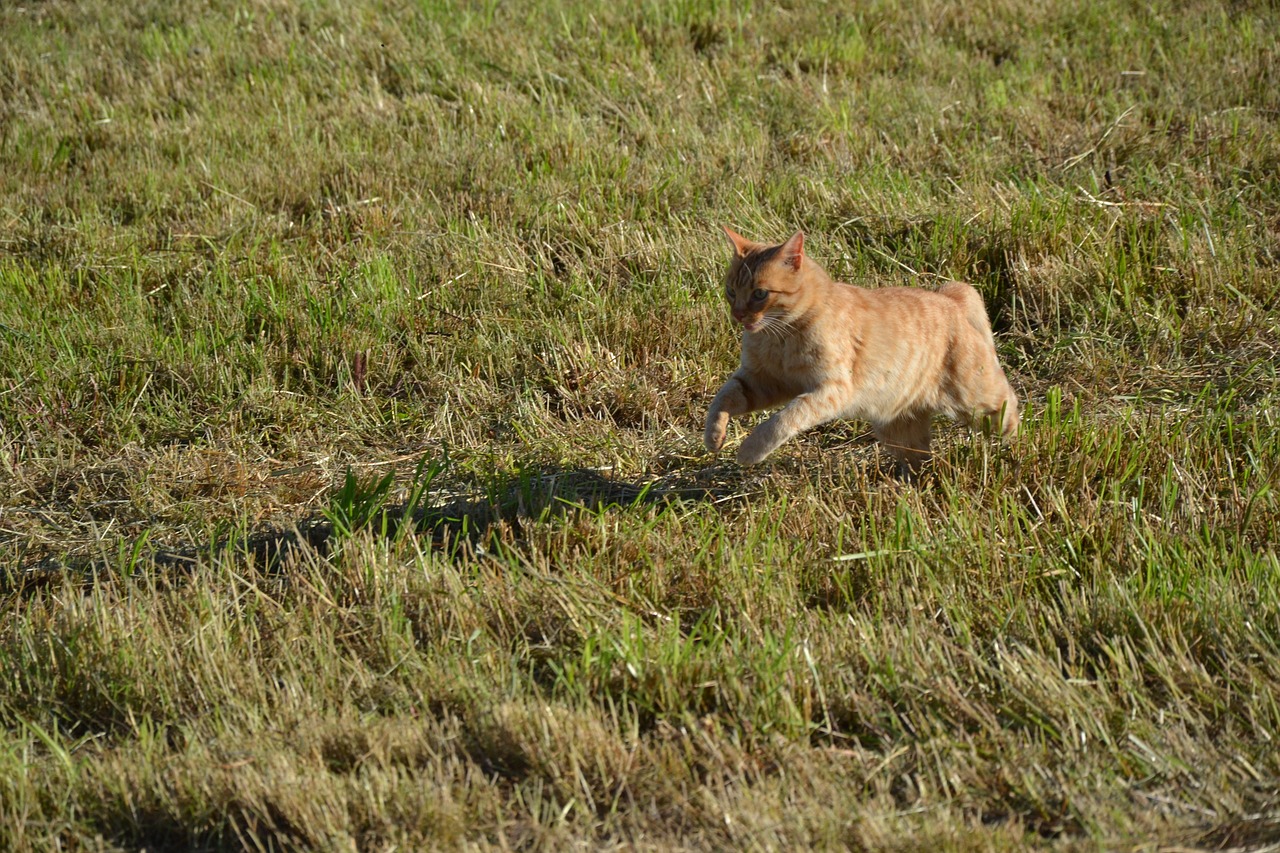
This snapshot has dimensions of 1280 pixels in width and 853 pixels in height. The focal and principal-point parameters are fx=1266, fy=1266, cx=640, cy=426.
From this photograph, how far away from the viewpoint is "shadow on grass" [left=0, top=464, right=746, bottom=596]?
159 inches

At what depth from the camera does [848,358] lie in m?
4.25

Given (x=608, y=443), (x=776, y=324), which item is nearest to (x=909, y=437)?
(x=776, y=324)

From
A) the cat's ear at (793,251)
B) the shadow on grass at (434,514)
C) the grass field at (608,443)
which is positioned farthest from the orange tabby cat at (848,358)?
the shadow on grass at (434,514)

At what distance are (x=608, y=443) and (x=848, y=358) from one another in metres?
1.06

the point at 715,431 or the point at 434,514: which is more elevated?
the point at 715,431

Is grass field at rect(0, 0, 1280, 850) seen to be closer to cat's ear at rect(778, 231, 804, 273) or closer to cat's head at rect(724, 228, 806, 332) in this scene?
cat's head at rect(724, 228, 806, 332)

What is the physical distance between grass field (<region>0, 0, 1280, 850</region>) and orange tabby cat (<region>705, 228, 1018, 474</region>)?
22cm

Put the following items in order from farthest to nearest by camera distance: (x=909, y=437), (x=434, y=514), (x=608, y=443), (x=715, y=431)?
(x=608, y=443) → (x=909, y=437) → (x=434, y=514) → (x=715, y=431)

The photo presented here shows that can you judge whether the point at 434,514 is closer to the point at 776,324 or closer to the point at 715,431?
the point at 715,431

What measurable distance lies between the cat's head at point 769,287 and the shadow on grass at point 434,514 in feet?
2.10

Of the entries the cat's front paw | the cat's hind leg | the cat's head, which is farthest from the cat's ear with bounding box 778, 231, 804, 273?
the cat's hind leg

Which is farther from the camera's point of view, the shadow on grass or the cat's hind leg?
the cat's hind leg

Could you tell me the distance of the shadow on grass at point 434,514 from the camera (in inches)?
159

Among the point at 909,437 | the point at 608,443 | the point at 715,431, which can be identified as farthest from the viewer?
the point at 608,443
